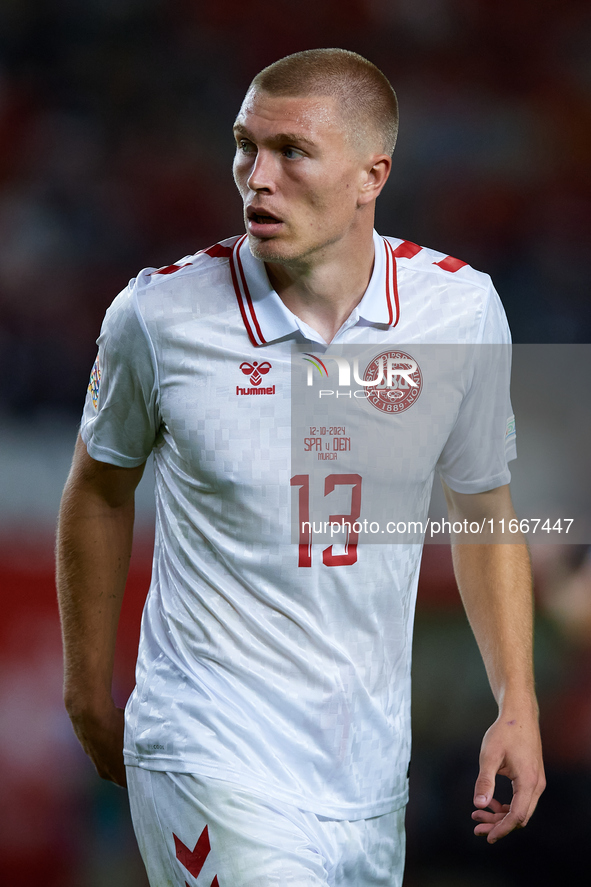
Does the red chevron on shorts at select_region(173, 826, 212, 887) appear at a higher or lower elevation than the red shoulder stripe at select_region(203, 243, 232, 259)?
lower

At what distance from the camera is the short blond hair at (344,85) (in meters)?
1.76

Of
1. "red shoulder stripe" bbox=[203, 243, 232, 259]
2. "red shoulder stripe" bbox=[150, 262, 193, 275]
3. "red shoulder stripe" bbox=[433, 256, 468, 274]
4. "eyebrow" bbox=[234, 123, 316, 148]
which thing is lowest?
"red shoulder stripe" bbox=[150, 262, 193, 275]

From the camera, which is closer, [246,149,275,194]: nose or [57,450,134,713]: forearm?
[246,149,275,194]: nose

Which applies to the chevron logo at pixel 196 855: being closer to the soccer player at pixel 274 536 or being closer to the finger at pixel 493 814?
the soccer player at pixel 274 536

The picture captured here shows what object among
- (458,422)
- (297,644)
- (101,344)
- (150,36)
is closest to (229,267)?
(101,344)

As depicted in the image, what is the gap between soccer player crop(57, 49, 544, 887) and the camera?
173cm

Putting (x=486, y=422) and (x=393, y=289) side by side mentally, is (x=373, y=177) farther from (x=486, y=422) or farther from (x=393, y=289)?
(x=486, y=422)

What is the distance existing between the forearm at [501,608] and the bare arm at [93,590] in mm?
696

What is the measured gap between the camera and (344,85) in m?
1.80

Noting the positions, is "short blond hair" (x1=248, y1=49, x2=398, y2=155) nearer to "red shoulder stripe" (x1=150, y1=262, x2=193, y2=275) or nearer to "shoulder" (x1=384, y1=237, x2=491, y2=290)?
"shoulder" (x1=384, y1=237, x2=491, y2=290)

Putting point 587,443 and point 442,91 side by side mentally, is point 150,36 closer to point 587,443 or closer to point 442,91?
point 442,91

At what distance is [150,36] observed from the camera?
3.86 metres

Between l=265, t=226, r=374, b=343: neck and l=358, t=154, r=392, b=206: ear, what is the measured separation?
7 cm

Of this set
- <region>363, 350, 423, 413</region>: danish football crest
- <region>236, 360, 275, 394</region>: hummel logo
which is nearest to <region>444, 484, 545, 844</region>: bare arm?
<region>363, 350, 423, 413</region>: danish football crest
